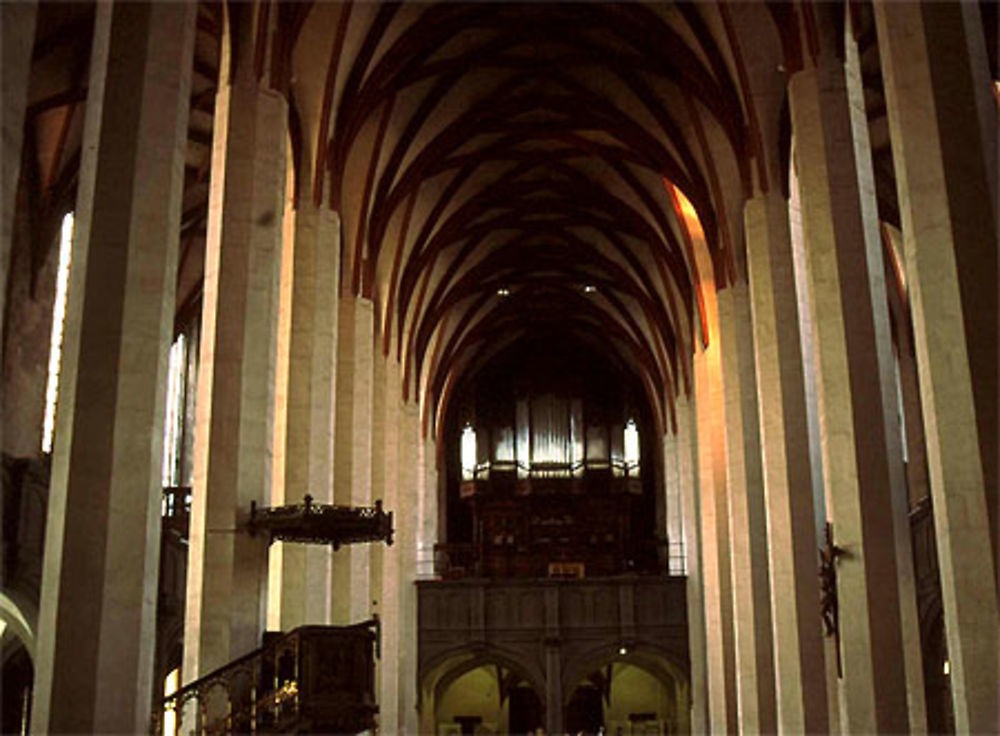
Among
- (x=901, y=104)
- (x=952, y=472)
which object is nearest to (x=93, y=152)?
(x=901, y=104)

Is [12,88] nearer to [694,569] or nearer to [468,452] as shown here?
[694,569]

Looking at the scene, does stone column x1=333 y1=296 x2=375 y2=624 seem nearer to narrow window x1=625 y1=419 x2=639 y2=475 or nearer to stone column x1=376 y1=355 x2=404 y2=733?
stone column x1=376 y1=355 x2=404 y2=733

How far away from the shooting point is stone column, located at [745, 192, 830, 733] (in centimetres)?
1798

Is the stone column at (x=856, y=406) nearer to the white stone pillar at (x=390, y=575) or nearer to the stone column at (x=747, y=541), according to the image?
the stone column at (x=747, y=541)

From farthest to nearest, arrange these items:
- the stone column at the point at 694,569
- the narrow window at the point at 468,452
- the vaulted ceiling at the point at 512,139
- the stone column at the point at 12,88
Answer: the narrow window at the point at 468,452, the stone column at the point at 694,569, the vaulted ceiling at the point at 512,139, the stone column at the point at 12,88

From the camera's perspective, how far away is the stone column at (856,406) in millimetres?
14289

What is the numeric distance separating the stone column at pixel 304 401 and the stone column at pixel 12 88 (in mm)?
9618

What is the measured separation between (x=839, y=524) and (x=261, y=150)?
8841mm

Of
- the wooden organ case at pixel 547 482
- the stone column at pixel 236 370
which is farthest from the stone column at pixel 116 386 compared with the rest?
the wooden organ case at pixel 547 482

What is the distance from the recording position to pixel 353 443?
75.4 feet

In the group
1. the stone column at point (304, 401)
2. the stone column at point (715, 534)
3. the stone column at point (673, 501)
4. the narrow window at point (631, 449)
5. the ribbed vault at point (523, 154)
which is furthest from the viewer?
the narrow window at point (631, 449)

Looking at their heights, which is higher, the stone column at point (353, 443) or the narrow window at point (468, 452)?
the narrow window at point (468, 452)

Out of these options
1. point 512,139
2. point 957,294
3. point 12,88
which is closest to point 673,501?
point 512,139

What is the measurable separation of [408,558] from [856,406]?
18736 mm
